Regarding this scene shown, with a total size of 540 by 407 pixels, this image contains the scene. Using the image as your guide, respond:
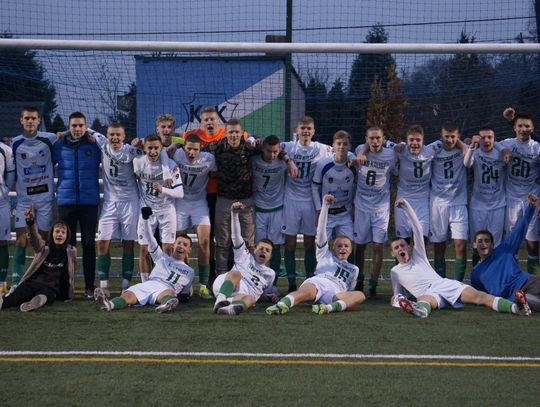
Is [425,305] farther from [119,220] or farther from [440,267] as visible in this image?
[119,220]

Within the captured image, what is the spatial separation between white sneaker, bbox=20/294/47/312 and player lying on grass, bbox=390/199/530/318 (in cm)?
341

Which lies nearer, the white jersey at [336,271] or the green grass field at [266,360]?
the green grass field at [266,360]

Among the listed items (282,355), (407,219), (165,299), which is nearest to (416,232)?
(407,219)

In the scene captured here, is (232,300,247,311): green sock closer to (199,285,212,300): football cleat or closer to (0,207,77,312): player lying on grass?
(199,285,212,300): football cleat

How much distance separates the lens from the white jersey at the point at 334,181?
9.06 meters

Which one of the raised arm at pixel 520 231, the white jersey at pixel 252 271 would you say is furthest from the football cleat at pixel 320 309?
the raised arm at pixel 520 231

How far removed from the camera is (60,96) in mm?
10062

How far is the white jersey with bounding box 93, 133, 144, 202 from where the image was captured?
29.3 feet

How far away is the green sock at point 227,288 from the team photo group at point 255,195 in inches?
19.0

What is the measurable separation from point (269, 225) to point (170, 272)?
1.44 metres

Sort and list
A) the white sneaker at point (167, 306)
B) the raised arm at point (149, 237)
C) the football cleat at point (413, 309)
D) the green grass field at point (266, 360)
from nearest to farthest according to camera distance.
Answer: the green grass field at point (266, 360) < the football cleat at point (413, 309) < the white sneaker at point (167, 306) < the raised arm at point (149, 237)

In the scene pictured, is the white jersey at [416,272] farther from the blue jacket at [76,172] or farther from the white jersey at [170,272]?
the blue jacket at [76,172]

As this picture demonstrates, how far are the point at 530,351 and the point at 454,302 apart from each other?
1901 mm

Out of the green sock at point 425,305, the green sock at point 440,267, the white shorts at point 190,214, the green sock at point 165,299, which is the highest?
the white shorts at point 190,214
